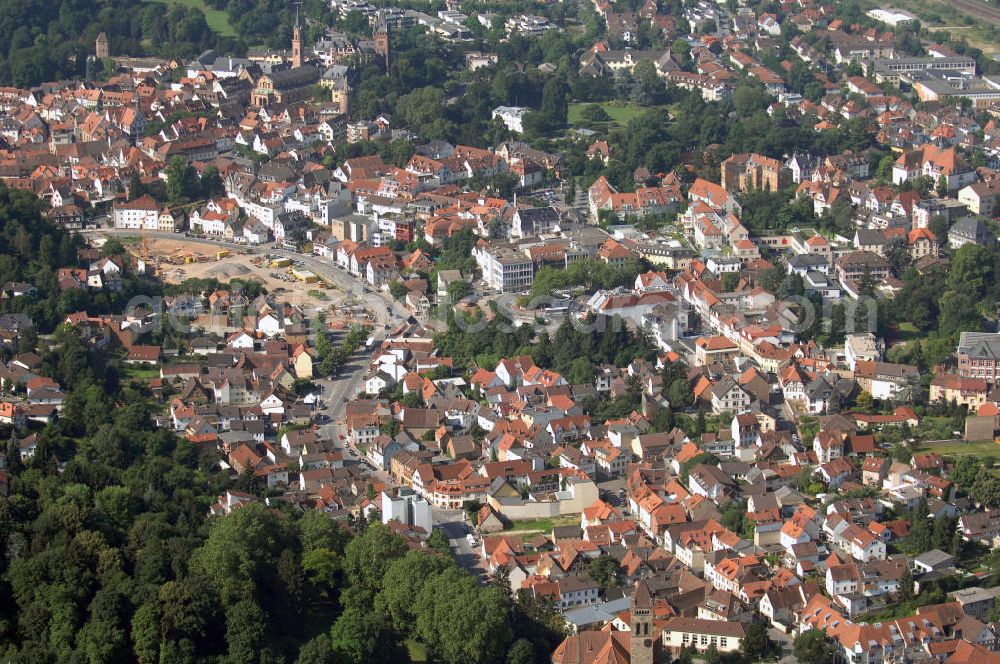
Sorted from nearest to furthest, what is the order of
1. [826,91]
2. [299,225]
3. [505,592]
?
[505,592] < [299,225] < [826,91]

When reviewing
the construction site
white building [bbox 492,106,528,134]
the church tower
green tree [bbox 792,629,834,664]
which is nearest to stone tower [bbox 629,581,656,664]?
green tree [bbox 792,629,834,664]

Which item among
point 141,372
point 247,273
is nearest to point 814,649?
point 141,372

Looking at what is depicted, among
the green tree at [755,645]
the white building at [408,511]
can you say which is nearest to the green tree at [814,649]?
the green tree at [755,645]

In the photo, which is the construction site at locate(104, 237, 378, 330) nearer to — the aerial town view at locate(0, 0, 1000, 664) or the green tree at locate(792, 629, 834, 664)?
the aerial town view at locate(0, 0, 1000, 664)

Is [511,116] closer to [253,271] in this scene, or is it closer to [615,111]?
[615,111]

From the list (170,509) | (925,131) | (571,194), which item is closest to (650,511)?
(170,509)

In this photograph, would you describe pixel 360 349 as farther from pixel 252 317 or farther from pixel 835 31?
pixel 835 31

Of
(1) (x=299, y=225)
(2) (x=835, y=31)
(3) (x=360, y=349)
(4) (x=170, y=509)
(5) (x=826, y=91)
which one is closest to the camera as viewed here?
(4) (x=170, y=509)
